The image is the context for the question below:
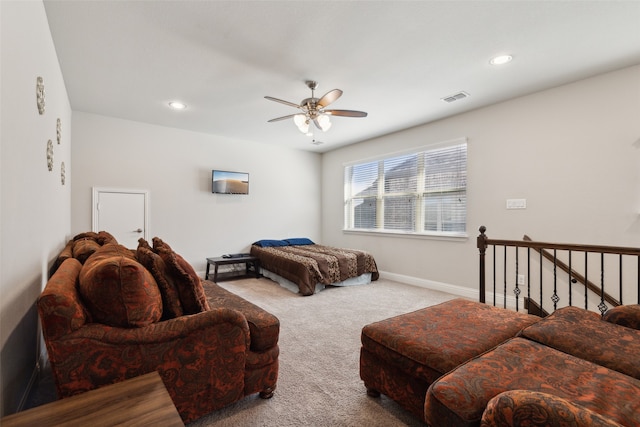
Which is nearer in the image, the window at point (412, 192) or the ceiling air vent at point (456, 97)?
the ceiling air vent at point (456, 97)

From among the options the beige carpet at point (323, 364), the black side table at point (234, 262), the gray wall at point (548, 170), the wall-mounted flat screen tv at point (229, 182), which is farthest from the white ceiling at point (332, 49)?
the beige carpet at point (323, 364)

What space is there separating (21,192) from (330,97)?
245 centimetres

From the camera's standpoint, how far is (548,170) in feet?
11.3

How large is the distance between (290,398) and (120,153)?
14.9ft

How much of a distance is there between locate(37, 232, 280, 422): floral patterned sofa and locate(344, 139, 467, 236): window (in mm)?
3572

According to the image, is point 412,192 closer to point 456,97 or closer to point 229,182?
point 456,97

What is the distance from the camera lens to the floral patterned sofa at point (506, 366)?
35.8 inches

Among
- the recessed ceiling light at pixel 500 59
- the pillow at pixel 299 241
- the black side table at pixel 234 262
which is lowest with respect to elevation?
the black side table at pixel 234 262

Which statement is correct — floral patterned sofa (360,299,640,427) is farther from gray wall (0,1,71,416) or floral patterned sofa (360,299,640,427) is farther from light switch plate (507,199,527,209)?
light switch plate (507,199,527,209)

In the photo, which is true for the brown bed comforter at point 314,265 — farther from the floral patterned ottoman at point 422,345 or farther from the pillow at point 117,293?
the pillow at point 117,293

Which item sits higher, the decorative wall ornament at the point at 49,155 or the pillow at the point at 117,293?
the decorative wall ornament at the point at 49,155

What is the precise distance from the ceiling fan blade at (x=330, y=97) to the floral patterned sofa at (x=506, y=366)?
2114 mm

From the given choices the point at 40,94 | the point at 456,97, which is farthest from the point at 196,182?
the point at 456,97

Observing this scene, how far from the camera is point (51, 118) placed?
2459 mm
